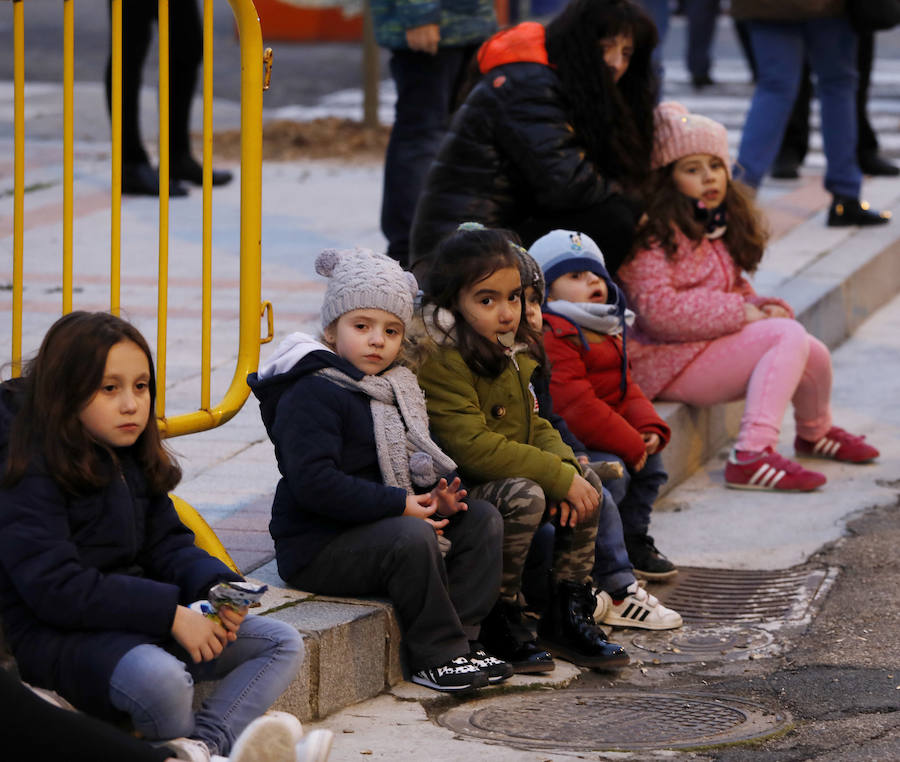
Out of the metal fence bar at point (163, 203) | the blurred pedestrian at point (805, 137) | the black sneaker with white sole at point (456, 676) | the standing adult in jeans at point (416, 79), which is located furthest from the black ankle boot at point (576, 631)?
the blurred pedestrian at point (805, 137)

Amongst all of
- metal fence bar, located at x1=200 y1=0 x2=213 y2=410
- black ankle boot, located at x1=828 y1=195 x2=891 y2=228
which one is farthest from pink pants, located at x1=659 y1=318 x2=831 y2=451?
black ankle boot, located at x1=828 y1=195 x2=891 y2=228

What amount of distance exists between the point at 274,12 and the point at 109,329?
1554 centimetres

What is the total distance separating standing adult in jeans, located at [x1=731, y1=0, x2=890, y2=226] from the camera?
26.6ft

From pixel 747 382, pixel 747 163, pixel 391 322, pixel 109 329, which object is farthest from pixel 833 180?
pixel 109 329

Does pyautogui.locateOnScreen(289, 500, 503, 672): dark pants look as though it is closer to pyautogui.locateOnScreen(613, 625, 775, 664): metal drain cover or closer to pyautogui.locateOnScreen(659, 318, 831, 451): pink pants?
pyautogui.locateOnScreen(613, 625, 775, 664): metal drain cover

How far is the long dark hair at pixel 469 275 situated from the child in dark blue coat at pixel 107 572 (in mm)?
1010

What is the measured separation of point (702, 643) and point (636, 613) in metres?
0.19

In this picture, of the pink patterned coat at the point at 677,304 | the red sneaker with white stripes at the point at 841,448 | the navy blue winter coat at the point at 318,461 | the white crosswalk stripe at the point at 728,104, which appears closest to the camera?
the navy blue winter coat at the point at 318,461

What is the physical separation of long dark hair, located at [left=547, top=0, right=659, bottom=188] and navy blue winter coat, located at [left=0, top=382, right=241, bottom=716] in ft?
8.59

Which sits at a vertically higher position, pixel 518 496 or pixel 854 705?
pixel 518 496

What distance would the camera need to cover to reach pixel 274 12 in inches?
719

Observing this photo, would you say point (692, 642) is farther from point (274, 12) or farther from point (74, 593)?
point (274, 12)

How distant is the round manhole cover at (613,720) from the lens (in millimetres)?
3602

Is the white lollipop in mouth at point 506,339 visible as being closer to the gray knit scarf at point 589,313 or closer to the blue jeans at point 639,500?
the gray knit scarf at point 589,313
